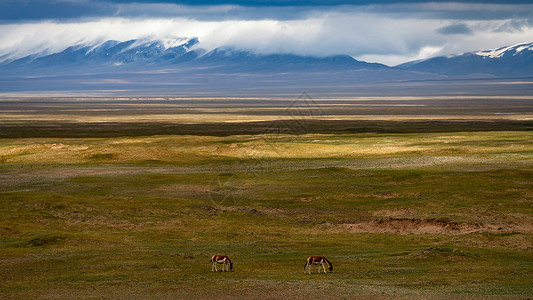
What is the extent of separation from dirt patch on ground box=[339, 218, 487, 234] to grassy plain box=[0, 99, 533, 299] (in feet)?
0.50

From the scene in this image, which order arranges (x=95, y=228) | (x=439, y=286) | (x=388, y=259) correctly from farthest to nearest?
(x=95, y=228)
(x=388, y=259)
(x=439, y=286)

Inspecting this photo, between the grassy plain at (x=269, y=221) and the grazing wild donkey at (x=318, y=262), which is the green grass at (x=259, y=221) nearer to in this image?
the grassy plain at (x=269, y=221)

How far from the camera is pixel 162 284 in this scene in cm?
2405

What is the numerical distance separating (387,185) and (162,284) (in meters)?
32.1

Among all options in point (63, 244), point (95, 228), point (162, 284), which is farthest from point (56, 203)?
point (162, 284)

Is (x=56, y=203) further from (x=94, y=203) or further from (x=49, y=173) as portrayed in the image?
(x=49, y=173)

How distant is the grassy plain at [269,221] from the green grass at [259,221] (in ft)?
0.32

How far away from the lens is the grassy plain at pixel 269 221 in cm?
2428

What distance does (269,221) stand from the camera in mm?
42188

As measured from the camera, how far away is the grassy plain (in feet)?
79.7

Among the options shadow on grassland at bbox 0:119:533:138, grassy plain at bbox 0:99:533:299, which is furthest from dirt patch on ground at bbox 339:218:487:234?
shadow on grassland at bbox 0:119:533:138

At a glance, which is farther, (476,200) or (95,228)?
(476,200)

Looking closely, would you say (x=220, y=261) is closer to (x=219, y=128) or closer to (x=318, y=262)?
(x=318, y=262)

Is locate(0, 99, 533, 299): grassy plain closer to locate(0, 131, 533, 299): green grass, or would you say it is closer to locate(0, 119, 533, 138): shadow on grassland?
locate(0, 131, 533, 299): green grass
